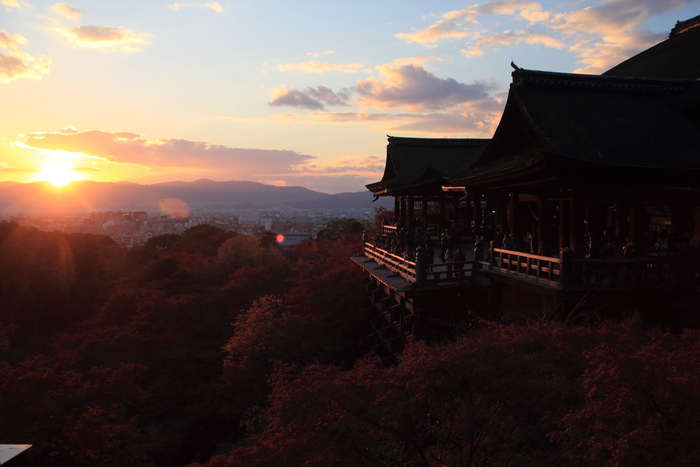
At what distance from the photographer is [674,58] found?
1725 cm

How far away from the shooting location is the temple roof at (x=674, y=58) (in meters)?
16.0

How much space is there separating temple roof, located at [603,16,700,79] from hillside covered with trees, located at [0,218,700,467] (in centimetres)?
1102

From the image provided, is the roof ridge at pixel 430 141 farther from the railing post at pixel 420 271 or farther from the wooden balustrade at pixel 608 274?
the wooden balustrade at pixel 608 274

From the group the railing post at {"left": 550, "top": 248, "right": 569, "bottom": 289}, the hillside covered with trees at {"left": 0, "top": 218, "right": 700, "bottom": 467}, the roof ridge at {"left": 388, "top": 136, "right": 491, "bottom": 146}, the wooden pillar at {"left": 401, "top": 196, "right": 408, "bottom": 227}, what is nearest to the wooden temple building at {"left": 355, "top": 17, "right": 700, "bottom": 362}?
the railing post at {"left": 550, "top": 248, "right": 569, "bottom": 289}

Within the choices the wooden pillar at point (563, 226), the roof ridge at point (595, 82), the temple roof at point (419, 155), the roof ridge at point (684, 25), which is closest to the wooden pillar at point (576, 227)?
the wooden pillar at point (563, 226)

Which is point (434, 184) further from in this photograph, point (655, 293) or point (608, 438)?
point (608, 438)

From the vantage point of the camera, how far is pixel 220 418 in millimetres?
24094

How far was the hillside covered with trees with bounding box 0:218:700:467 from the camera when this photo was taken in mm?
5734

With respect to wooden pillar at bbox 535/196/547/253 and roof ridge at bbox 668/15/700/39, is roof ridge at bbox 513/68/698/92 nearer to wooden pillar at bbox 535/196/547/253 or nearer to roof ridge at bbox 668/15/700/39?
wooden pillar at bbox 535/196/547/253

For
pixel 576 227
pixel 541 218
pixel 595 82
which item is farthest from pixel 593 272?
pixel 595 82

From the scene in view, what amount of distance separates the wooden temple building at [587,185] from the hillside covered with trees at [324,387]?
1541 millimetres

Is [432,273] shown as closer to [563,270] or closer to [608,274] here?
[563,270]

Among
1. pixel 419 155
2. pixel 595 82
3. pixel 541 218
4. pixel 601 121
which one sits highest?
pixel 595 82

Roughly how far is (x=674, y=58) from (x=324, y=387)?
18.2 metres
